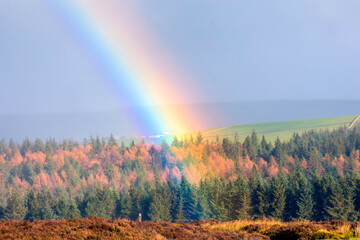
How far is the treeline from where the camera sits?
8556 cm

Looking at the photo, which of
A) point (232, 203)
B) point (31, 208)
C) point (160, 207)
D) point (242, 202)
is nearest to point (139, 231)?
point (242, 202)

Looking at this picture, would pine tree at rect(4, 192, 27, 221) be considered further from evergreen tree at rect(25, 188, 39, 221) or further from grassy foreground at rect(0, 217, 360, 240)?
grassy foreground at rect(0, 217, 360, 240)

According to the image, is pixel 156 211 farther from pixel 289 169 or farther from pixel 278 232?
pixel 289 169

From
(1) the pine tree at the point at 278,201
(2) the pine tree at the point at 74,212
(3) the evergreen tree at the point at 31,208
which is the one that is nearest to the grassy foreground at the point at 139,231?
(1) the pine tree at the point at 278,201

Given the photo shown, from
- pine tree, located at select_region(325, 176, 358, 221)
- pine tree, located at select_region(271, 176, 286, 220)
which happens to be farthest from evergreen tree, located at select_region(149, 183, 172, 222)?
pine tree, located at select_region(325, 176, 358, 221)

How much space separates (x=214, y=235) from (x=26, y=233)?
9802 millimetres

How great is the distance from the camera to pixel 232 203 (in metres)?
87.6

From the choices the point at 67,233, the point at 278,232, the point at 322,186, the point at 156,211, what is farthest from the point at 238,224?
the point at 156,211

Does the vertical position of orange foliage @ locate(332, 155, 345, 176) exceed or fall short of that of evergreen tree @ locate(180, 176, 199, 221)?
it exceeds it

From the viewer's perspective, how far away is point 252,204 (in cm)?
8856

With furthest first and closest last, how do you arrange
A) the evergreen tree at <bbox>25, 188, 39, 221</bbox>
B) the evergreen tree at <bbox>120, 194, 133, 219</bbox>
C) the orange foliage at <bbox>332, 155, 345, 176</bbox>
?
the orange foliage at <bbox>332, 155, 345, 176</bbox>, the evergreen tree at <bbox>25, 188, 39, 221</bbox>, the evergreen tree at <bbox>120, 194, 133, 219</bbox>

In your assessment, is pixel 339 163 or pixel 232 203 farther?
pixel 339 163

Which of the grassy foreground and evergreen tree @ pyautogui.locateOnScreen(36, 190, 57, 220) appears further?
evergreen tree @ pyautogui.locateOnScreen(36, 190, 57, 220)

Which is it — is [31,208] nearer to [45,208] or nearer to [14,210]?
[14,210]
